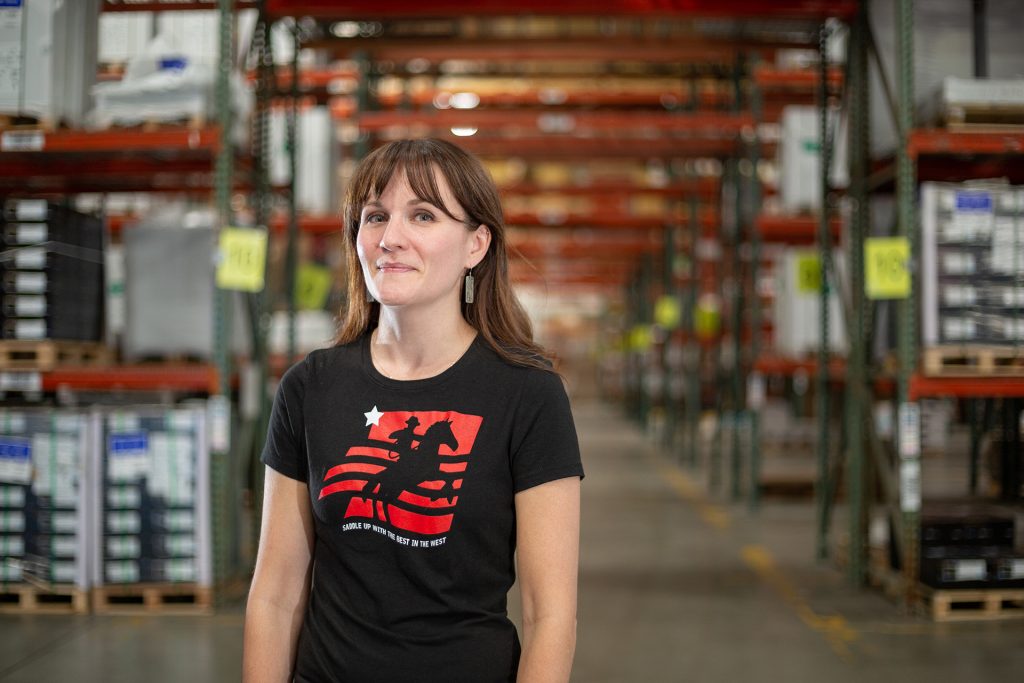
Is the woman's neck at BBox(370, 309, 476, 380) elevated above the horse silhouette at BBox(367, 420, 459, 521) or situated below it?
above

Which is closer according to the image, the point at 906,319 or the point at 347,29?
the point at 906,319

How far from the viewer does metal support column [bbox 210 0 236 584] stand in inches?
234

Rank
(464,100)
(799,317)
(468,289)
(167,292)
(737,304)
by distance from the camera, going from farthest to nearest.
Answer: (464,100), (737,304), (799,317), (167,292), (468,289)

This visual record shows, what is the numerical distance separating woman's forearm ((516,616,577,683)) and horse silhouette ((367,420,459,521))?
0.38 meters

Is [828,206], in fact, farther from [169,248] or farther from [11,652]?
[11,652]

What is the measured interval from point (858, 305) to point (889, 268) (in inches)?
38.8

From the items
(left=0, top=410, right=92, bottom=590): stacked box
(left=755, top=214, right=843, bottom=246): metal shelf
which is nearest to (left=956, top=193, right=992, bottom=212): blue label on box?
(left=755, top=214, right=843, bottom=246): metal shelf

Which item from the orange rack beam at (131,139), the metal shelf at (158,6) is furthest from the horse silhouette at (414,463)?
the metal shelf at (158,6)

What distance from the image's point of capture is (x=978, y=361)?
5918mm

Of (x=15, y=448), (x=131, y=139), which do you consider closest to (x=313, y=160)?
(x=131, y=139)

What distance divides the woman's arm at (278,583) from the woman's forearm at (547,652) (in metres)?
0.51

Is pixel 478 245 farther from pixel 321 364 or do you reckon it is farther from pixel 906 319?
pixel 906 319

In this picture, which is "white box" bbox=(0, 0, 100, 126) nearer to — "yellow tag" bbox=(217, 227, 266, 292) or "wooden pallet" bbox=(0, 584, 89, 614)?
"yellow tag" bbox=(217, 227, 266, 292)

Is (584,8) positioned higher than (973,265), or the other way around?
(584,8)
